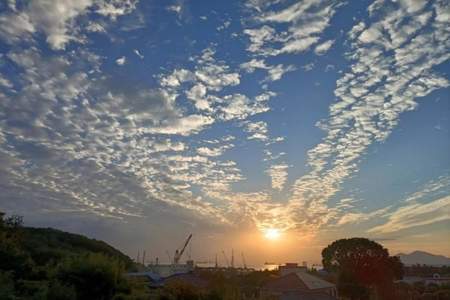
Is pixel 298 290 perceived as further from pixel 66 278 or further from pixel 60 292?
pixel 60 292

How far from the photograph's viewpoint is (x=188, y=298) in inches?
885

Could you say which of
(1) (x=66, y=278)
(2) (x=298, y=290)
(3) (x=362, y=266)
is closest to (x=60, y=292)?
(1) (x=66, y=278)

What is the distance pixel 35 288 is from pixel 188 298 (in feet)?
21.4

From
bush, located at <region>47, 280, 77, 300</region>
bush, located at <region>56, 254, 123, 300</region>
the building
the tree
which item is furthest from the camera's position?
the tree

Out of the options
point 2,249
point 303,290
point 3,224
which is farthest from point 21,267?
point 303,290

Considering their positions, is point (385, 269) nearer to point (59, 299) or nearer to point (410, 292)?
point (410, 292)

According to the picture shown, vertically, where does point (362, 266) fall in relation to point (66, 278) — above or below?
above

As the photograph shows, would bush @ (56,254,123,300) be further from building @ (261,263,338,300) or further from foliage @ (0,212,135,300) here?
building @ (261,263,338,300)

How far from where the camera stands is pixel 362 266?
63.7m

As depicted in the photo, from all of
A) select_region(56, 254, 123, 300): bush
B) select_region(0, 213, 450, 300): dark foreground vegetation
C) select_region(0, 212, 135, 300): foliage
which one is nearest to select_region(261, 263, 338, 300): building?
select_region(0, 213, 450, 300): dark foreground vegetation

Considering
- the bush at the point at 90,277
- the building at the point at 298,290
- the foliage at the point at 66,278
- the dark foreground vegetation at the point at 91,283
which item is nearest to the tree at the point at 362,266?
the dark foreground vegetation at the point at 91,283

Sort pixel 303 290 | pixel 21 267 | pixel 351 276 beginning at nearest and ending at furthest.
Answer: pixel 21 267 → pixel 303 290 → pixel 351 276

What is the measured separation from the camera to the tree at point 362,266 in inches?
2309

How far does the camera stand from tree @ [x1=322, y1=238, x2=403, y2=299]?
58.7 m
